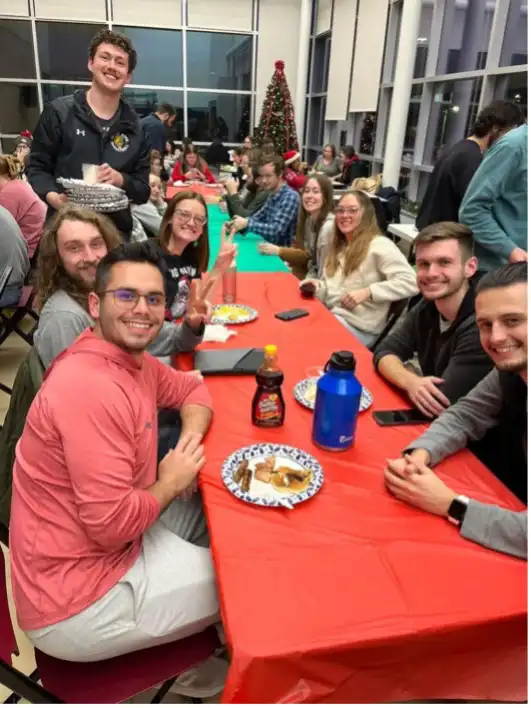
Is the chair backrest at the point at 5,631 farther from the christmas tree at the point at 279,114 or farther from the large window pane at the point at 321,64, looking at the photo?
the large window pane at the point at 321,64

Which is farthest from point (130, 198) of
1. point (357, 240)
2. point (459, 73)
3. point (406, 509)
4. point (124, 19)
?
point (124, 19)

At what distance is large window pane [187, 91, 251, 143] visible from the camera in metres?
9.80

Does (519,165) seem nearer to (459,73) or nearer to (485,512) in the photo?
(485,512)

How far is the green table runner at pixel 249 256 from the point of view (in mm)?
3205

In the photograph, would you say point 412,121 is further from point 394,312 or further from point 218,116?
point 218,116

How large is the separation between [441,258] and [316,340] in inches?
22.1

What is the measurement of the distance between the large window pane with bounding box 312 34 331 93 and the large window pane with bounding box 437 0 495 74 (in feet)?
12.3

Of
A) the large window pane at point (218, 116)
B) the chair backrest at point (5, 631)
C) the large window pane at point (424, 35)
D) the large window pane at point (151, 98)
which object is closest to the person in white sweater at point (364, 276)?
the chair backrest at point (5, 631)

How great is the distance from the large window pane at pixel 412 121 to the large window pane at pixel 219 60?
15.3 ft

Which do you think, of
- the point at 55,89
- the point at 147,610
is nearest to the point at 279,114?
the point at 55,89

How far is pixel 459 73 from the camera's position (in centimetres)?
516

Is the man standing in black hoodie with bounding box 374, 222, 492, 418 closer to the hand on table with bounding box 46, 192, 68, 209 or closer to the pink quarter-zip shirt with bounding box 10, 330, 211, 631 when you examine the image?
Answer: the pink quarter-zip shirt with bounding box 10, 330, 211, 631

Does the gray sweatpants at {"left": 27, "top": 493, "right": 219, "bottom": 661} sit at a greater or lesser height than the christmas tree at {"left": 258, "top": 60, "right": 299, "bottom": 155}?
lesser

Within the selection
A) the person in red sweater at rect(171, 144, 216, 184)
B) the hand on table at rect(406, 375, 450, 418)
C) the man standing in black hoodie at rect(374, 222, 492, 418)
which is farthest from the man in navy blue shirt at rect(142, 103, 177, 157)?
the hand on table at rect(406, 375, 450, 418)
